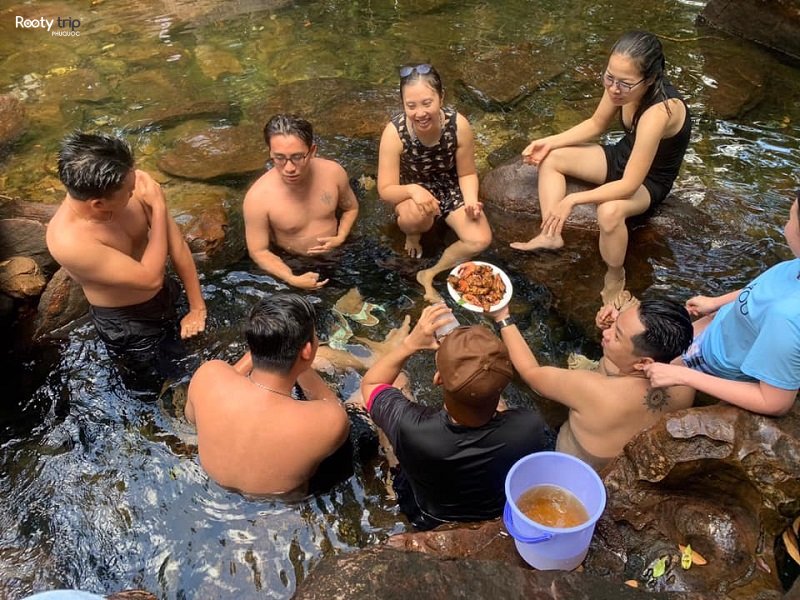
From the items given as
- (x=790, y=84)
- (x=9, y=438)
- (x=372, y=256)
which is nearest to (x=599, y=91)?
(x=790, y=84)

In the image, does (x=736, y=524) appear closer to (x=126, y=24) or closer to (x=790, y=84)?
(x=790, y=84)

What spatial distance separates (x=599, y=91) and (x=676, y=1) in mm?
3455

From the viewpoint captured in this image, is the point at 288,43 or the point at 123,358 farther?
the point at 288,43

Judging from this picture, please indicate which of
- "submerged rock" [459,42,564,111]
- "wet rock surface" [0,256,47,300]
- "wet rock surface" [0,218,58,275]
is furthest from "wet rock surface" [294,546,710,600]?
"submerged rock" [459,42,564,111]

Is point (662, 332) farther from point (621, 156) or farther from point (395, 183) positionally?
point (395, 183)

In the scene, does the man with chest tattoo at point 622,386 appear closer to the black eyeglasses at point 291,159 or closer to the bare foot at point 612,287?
the bare foot at point 612,287

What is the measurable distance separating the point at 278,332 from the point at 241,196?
3726mm

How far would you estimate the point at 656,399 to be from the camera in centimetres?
319

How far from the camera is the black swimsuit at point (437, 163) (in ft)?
16.2

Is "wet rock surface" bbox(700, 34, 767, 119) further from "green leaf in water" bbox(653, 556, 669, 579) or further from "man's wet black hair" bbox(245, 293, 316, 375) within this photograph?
"man's wet black hair" bbox(245, 293, 316, 375)

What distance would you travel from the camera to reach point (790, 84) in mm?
7777

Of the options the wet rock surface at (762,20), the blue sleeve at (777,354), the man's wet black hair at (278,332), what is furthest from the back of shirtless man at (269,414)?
the wet rock surface at (762,20)

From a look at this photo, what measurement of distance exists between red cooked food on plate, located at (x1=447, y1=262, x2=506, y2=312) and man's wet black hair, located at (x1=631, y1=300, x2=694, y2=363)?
1019mm

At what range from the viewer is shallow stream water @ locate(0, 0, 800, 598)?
3455 mm
